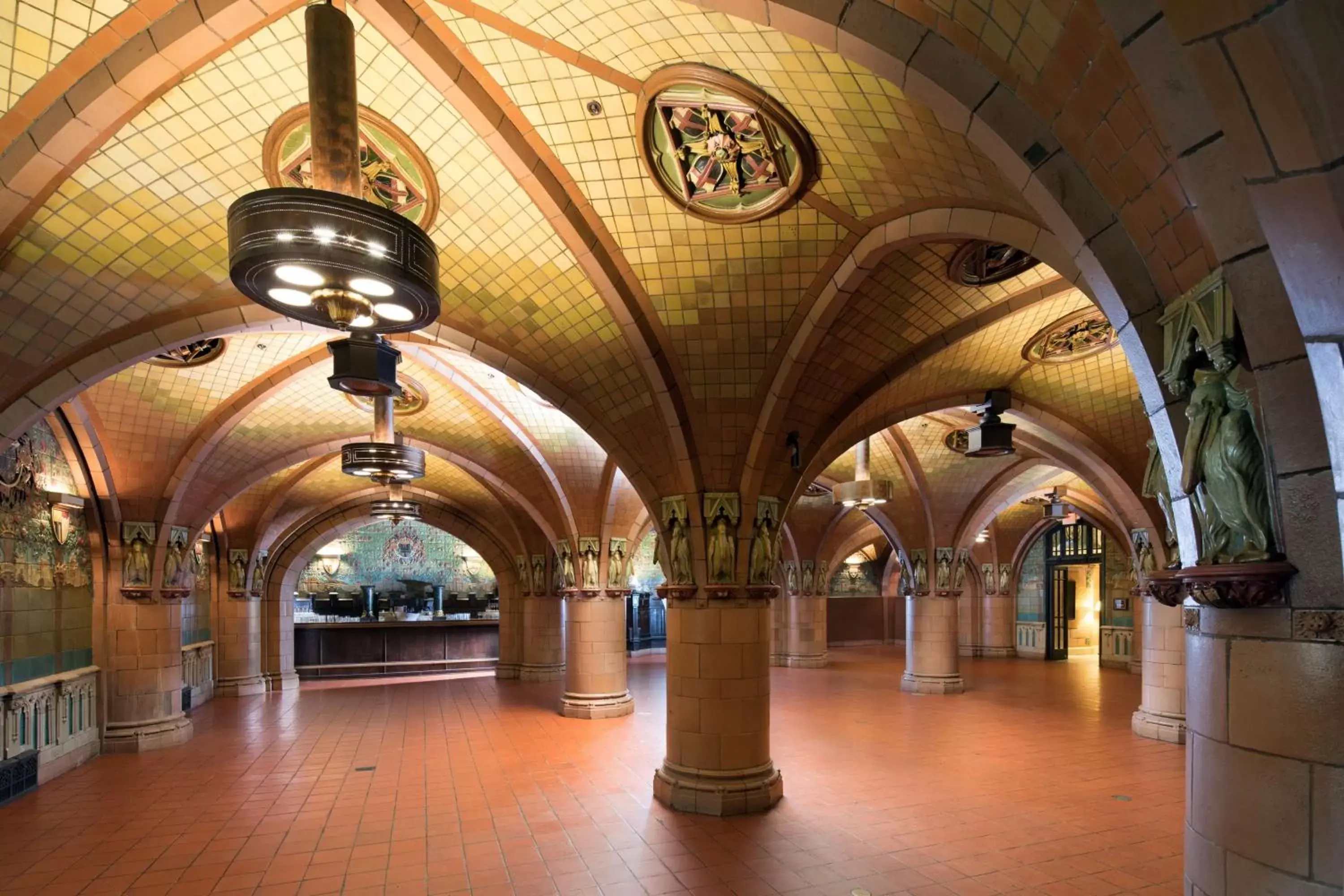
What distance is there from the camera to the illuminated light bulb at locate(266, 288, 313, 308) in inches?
124

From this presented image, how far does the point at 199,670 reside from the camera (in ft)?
44.2

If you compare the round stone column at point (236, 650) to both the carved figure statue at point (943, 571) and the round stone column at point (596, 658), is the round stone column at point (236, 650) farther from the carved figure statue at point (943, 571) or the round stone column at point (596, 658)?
the carved figure statue at point (943, 571)

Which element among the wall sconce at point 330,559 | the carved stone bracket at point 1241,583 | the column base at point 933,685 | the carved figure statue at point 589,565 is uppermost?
the carved stone bracket at point 1241,583

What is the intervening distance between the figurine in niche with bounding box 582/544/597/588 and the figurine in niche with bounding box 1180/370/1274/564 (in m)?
9.63

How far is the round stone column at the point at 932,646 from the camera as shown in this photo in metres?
13.1

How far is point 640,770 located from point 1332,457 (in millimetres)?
7215

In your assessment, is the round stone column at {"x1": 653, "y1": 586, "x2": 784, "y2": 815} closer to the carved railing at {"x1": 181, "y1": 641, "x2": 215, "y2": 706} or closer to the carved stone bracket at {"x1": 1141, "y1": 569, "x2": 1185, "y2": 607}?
the carved stone bracket at {"x1": 1141, "y1": 569, "x2": 1185, "y2": 607}

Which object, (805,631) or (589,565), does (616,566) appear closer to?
(589,565)

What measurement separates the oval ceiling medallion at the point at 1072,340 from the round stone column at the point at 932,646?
21.0ft

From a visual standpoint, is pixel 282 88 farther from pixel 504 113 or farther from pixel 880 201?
pixel 880 201

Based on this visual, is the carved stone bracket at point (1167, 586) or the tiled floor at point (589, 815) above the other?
the carved stone bracket at point (1167, 586)

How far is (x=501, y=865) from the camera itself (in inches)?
206

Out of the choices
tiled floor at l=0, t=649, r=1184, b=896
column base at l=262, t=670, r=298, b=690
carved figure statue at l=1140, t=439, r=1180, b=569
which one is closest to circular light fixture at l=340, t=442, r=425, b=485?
tiled floor at l=0, t=649, r=1184, b=896

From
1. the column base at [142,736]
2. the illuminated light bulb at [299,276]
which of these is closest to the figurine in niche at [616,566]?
the column base at [142,736]
